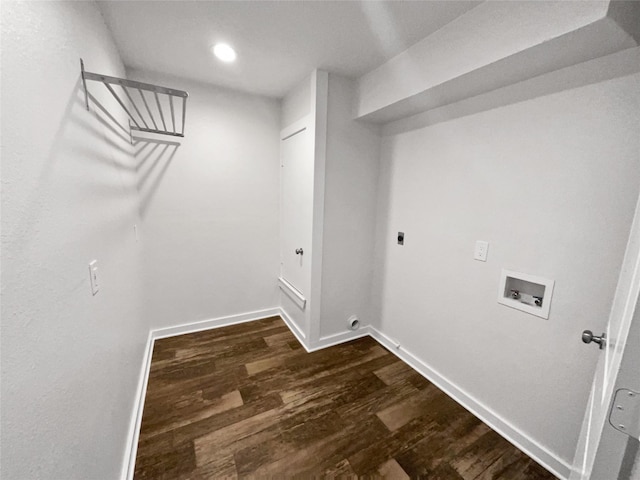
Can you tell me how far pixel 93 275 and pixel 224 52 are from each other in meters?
1.66

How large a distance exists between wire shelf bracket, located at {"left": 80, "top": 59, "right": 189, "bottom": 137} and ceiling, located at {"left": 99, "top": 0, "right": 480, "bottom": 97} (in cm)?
25

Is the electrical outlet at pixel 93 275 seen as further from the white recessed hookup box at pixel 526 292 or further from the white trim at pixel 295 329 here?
the white recessed hookup box at pixel 526 292

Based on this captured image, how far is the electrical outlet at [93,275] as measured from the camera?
3.20ft

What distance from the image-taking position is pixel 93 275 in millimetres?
993

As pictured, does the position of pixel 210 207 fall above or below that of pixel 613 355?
above

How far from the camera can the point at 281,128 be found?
104 inches

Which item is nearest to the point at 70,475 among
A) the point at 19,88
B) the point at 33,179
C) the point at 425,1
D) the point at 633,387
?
the point at 33,179

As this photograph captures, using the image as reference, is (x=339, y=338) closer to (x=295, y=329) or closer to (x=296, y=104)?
(x=295, y=329)

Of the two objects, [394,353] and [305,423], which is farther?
[394,353]

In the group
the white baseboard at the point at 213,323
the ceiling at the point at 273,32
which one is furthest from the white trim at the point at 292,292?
the ceiling at the point at 273,32

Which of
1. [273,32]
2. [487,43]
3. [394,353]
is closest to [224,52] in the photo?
[273,32]

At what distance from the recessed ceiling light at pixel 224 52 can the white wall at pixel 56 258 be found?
0.64 meters

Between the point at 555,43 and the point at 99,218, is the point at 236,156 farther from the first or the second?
the point at 555,43

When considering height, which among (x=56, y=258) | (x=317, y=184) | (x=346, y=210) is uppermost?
(x=317, y=184)
